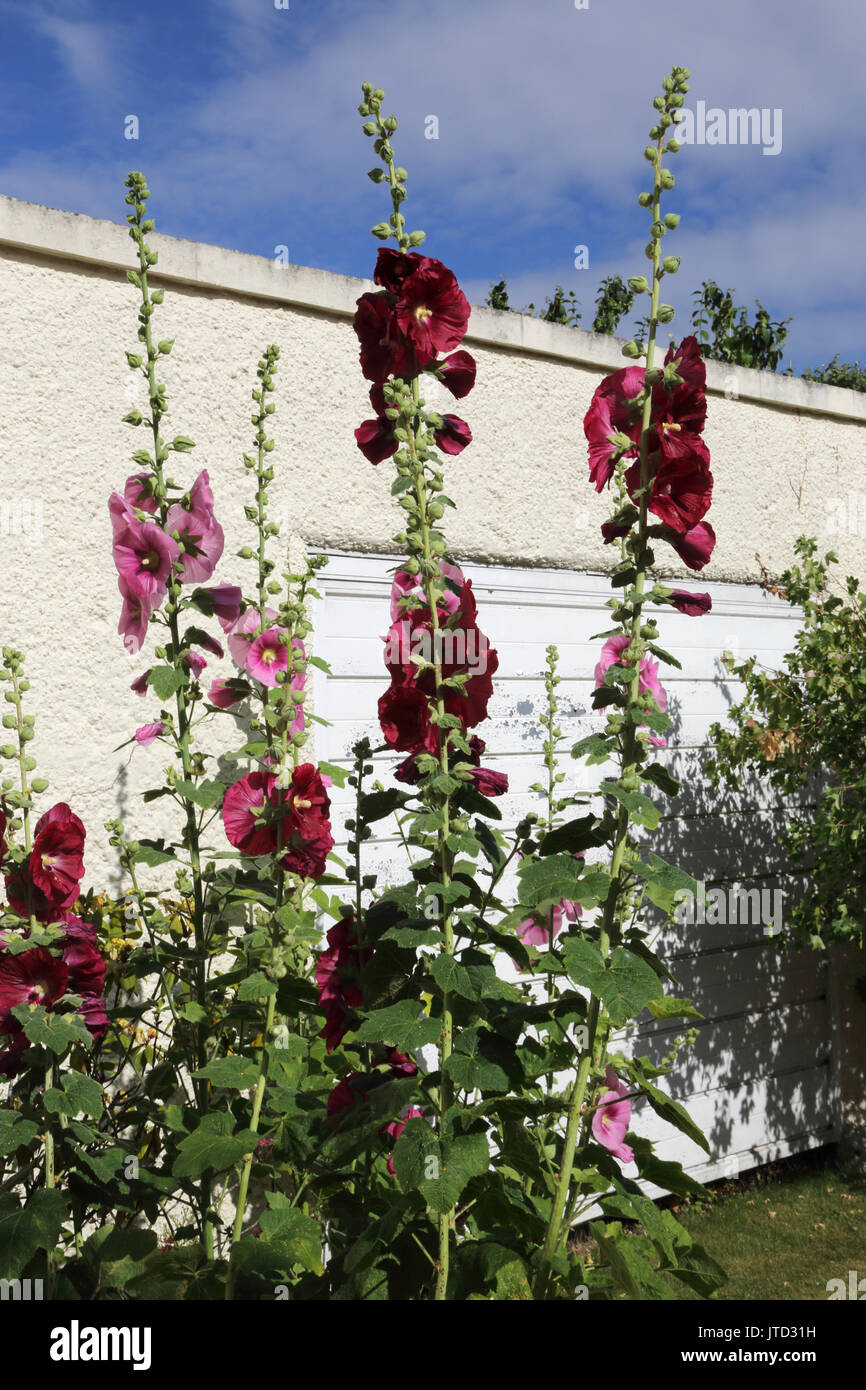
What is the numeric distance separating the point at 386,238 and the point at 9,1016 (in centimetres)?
128

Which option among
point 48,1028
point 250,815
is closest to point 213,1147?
point 48,1028

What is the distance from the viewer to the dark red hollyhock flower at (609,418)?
1.42 meters

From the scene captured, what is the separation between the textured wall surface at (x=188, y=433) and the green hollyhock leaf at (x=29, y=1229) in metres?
1.29

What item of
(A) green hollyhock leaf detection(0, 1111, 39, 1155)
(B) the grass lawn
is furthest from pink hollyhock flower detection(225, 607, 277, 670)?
(B) the grass lawn

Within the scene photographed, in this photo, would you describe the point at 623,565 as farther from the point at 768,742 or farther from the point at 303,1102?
the point at 768,742

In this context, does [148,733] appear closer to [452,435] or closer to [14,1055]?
[14,1055]

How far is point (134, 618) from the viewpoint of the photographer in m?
1.75

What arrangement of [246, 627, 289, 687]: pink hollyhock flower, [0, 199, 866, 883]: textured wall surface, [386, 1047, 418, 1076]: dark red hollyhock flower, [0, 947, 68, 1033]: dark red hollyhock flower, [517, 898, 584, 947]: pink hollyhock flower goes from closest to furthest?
[0, 947, 68, 1033]: dark red hollyhock flower, [386, 1047, 418, 1076]: dark red hollyhock flower, [246, 627, 289, 687]: pink hollyhock flower, [517, 898, 584, 947]: pink hollyhock flower, [0, 199, 866, 883]: textured wall surface

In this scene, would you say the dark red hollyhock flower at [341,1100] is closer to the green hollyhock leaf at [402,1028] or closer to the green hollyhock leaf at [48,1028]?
the green hollyhock leaf at [402,1028]

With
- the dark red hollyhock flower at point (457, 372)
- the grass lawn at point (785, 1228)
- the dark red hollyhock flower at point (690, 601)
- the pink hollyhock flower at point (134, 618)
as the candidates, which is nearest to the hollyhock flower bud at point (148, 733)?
the pink hollyhock flower at point (134, 618)

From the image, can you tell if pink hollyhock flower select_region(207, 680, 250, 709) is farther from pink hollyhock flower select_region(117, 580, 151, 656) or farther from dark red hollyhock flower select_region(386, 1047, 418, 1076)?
dark red hollyhock flower select_region(386, 1047, 418, 1076)

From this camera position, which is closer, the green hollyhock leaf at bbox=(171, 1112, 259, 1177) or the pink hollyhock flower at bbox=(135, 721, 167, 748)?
the green hollyhock leaf at bbox=(171, 1112, 259, 1177)

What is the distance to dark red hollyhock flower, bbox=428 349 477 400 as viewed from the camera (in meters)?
1.45

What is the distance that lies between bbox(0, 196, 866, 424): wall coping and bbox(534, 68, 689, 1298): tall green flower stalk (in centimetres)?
190
